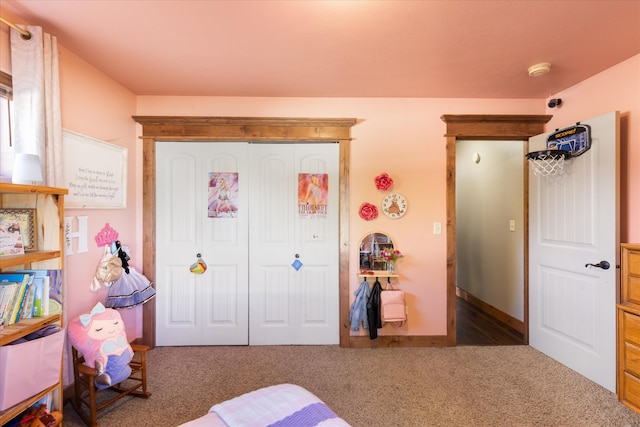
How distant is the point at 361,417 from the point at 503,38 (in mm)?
2576

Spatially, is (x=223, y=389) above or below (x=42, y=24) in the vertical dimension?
below

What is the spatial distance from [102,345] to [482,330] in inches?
136

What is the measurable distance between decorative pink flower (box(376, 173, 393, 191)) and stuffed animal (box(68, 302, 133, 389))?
2.32 metres

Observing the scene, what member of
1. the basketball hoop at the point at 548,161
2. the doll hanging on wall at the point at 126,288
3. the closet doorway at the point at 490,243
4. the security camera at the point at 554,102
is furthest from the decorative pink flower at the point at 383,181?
the doll hanging on wall at the point at 126,288

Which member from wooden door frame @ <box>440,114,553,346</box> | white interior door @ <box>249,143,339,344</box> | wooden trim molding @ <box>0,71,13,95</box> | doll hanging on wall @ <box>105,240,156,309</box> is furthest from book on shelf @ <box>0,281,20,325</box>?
wooden door frame @ <box>440,114,553,346</box>

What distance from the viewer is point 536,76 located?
2.24 meters

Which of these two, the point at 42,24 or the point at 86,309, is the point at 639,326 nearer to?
the point at 86,309

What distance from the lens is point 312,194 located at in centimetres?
275

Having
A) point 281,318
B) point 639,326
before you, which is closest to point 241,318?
point 281,318

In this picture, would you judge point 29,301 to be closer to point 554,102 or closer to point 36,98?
point 36,98

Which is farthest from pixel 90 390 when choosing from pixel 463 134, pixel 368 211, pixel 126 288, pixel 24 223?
pixel 463 134

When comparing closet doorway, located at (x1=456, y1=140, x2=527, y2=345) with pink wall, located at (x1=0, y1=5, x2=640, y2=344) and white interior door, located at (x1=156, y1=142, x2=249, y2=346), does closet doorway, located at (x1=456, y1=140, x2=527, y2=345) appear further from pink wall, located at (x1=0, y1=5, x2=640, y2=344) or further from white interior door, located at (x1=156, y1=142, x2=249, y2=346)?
white interior door, located at (x1=156, y1=142, x2=249, y2=346)

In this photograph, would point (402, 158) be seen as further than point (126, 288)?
Yes

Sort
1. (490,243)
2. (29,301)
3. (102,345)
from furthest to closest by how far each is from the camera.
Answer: (490,243), (102,345), (29,301)
